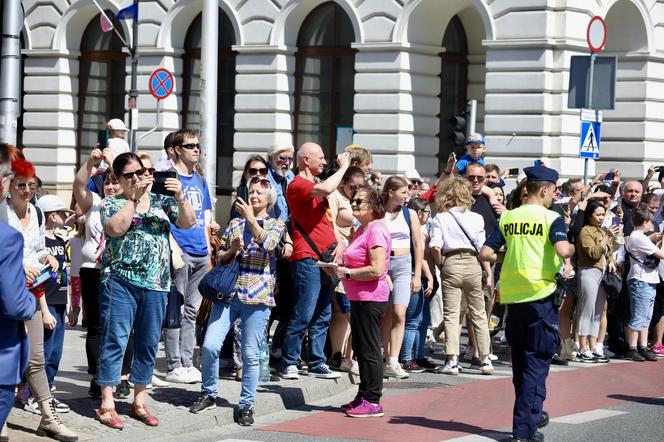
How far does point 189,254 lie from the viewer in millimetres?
11891

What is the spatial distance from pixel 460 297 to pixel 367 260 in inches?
116

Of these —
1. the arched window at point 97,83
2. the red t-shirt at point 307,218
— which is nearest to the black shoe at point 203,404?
the red t-shirt at point 307,218

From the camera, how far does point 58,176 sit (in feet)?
113

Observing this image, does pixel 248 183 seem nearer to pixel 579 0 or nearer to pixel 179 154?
pixel 179 154

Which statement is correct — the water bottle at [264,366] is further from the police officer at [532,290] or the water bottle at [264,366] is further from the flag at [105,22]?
the flag at [105,22]

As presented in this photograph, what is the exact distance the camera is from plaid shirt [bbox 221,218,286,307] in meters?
10.7

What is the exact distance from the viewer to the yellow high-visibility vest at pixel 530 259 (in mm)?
10438

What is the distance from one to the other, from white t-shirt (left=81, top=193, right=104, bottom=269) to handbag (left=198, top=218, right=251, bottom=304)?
0.90 m

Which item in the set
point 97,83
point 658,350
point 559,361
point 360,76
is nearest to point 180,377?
point 559,361

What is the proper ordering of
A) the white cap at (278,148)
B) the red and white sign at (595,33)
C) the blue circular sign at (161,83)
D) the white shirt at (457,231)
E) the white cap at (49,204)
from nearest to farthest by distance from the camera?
the white cap at (49,204)
the white cap at (278,148)
the white shirt at (457,231)
the red and white sign at (595,33)
the blue circular sign at (161,83)

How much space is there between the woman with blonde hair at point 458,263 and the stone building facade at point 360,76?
45.0 ft

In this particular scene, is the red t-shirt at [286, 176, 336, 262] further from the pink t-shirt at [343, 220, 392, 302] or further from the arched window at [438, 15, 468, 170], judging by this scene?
the arched window at [438, 15, 468, 170]

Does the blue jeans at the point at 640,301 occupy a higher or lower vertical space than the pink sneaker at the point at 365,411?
higher

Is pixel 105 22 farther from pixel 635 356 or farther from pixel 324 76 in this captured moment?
pixel 635 356
